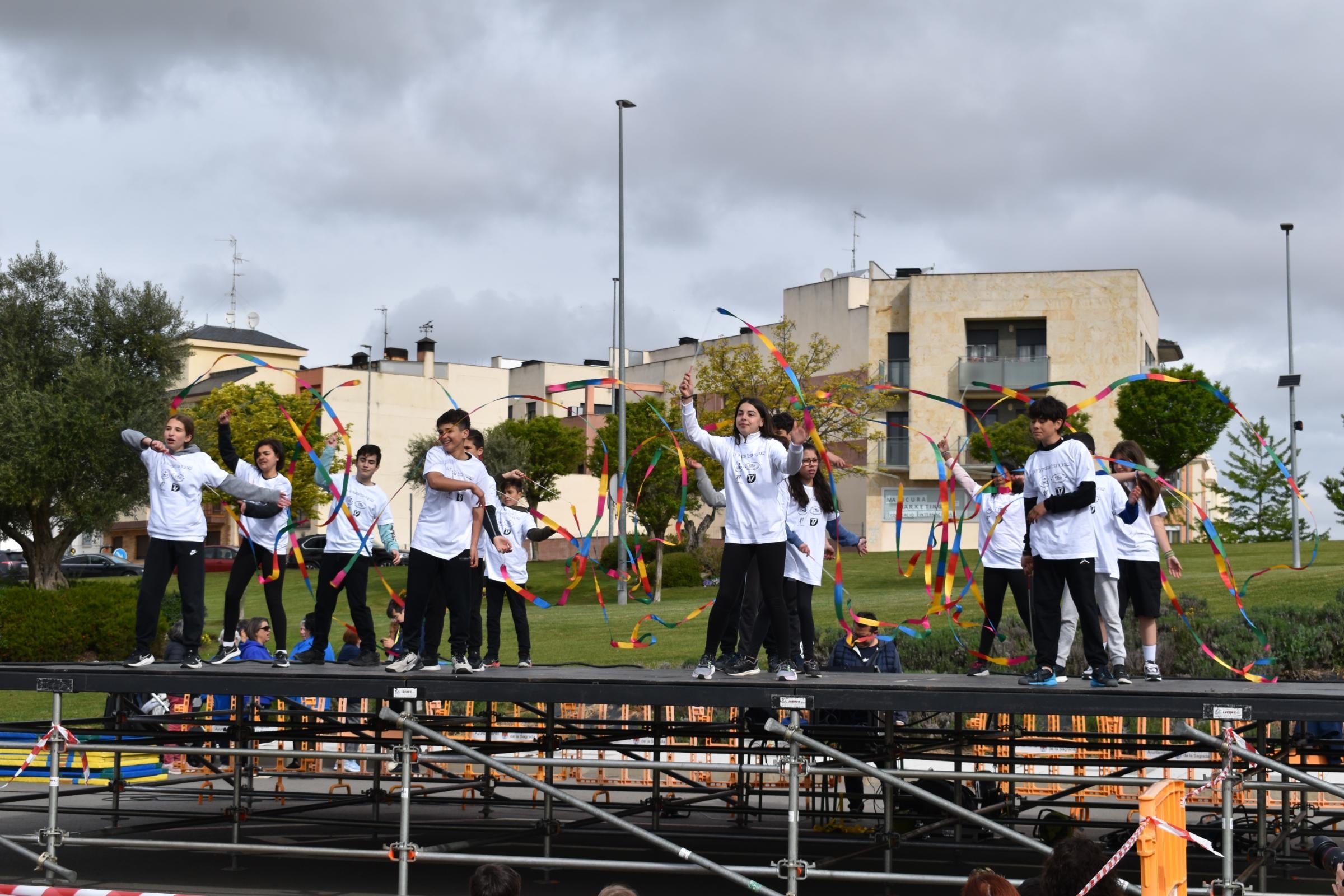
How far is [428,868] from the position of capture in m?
9.52

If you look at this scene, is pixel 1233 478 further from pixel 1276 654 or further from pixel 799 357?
pixel 1276 654

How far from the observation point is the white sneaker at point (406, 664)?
331 inches

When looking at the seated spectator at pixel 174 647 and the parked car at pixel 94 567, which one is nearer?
the seated spectator at pixel 174 647

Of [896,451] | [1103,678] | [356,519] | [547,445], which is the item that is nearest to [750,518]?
[1103,678]

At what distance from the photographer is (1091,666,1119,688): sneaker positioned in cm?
747

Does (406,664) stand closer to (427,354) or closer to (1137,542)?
(1137,542)

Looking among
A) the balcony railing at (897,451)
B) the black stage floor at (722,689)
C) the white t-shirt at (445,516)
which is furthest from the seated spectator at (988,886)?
the balcony railing at (897,451)

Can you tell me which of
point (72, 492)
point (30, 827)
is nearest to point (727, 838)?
point (30, 827)

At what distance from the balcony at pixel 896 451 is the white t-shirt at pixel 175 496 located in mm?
40072

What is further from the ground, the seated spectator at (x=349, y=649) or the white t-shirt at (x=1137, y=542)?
the white t-shirt at (x=1137, y=542)

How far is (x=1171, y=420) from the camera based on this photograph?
38250mm

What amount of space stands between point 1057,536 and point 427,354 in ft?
199

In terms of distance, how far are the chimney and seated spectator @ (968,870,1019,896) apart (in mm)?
63525

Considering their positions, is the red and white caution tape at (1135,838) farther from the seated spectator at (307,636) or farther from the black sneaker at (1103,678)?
the seated spectator at (307,636)
